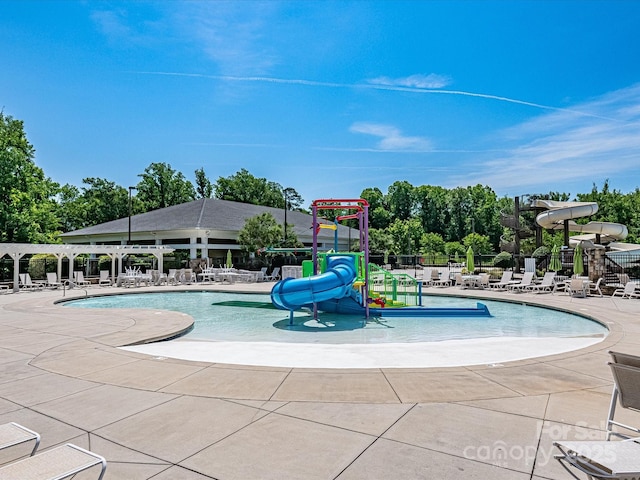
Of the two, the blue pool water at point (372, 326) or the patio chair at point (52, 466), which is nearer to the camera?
the patio chair at point (52, 466)

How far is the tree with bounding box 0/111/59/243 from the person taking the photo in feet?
111

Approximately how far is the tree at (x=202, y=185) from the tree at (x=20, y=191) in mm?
33465

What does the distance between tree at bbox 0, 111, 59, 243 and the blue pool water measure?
2285 cm

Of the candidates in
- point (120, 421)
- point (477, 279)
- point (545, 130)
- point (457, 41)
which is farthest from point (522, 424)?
point (545, 130)

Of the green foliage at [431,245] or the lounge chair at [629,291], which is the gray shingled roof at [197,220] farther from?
the lounge chair at [629,291]

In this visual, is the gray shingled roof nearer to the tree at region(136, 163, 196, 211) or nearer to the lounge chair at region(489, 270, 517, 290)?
the tree at region(136, 163, 196, 211)

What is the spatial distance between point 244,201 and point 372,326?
5740 centimetres

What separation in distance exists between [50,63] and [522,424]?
69.0 ft

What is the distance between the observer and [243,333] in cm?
1164

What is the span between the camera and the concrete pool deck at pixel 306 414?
3.29 m

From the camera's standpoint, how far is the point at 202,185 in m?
73.2

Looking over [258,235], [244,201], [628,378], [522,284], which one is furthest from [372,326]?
[244,201]

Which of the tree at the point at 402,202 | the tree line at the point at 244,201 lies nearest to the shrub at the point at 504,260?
the tree line at the point at 244,201

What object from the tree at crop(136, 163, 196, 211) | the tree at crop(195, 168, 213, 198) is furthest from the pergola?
the tree at crop(195, 168, 213, 198)
